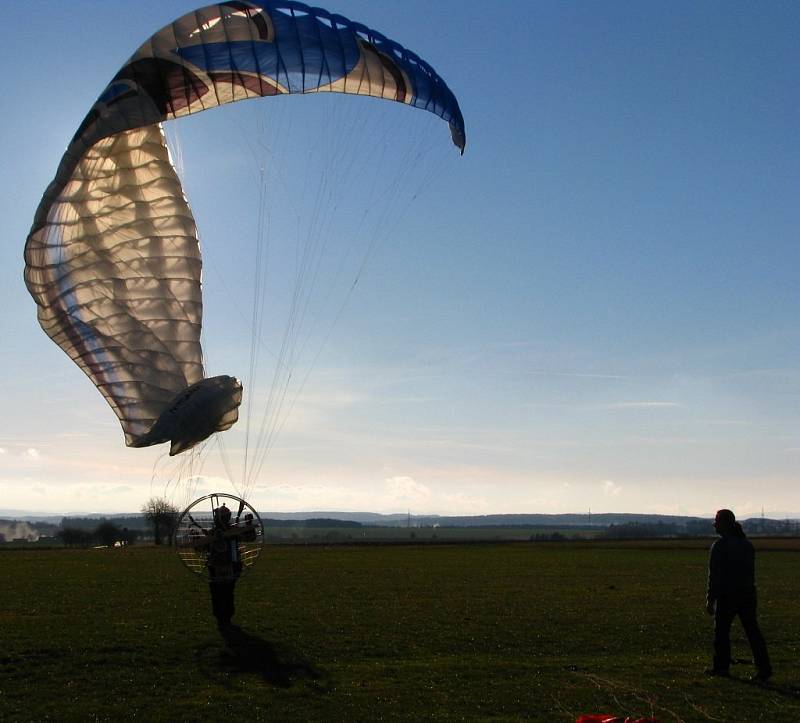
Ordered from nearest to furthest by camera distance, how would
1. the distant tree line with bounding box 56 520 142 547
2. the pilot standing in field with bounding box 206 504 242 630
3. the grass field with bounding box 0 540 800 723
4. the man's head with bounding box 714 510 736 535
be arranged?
the grass field with bounding box 0 540 800 723 → the man's head with bounding box 714 510 736 535 → the pilot standing in field with bounding box 206 504 242 630 → the distant tree line with bounding box 56 520 142 547

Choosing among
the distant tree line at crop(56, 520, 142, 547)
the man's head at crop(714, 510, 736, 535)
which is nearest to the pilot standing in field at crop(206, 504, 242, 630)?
the man's head at crop(714, 510, 736, 535)

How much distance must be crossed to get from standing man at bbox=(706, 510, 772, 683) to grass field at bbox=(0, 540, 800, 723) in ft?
1.05

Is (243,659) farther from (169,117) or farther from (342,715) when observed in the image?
(169,117)

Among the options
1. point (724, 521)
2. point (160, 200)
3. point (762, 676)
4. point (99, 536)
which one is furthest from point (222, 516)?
point (99, 536)

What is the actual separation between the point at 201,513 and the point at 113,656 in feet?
8.86

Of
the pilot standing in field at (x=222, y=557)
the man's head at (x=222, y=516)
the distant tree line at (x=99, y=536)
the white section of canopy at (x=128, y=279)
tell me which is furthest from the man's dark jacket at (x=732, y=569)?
the distant tree line at (x=99, y=536)

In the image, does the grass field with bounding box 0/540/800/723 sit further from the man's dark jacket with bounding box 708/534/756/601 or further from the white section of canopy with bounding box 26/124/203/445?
the white section of canopy with bounding box 26/124/203/445

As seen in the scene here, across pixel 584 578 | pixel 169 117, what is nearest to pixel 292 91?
pixel 169 117

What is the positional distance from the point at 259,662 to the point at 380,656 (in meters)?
1.48

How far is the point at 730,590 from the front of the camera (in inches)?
364

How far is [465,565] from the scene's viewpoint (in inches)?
1174

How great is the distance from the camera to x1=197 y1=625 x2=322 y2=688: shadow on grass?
9.34 metres

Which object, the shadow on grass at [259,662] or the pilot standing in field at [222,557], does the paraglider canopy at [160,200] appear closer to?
the pilot standing in field at [222,557]

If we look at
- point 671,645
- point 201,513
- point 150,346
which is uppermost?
point 150,346
